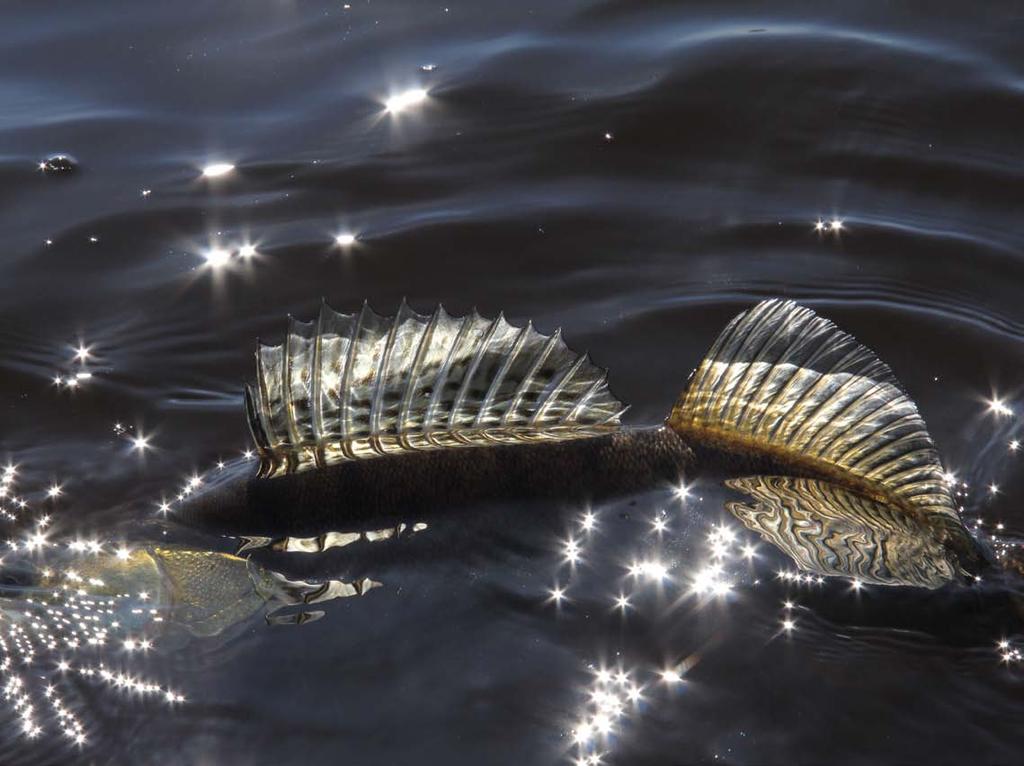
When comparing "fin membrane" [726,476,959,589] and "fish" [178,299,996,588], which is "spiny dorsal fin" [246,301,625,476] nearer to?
"fish" [178,299,996,588]

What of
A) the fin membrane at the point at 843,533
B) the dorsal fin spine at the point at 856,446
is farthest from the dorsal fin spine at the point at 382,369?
the dorsal fin spine at the point at 856,446

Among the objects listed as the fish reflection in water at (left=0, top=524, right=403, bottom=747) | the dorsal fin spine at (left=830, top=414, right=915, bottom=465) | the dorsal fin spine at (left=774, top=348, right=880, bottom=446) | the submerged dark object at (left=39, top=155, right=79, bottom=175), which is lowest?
the fish reflection in water at (left=0, top=524, right=403, bottom=747)

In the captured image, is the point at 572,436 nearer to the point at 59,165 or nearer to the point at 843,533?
the point at 843,533

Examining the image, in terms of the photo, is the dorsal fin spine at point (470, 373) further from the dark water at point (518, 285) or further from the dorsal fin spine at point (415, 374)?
the dark water at point (518, 285)

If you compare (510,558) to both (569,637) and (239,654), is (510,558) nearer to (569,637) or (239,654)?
(569,637)

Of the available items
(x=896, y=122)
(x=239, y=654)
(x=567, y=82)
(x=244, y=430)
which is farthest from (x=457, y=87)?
(x=239, y=654)

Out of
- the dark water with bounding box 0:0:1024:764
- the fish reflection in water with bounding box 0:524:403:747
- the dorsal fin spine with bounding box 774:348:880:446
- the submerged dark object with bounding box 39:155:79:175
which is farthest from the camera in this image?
A: the submerged dark object with bounding box 39:155:79:175

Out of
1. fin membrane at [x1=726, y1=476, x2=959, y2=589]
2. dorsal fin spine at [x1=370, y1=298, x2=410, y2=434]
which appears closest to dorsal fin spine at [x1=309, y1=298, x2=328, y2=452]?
dorsal fin spine at [x1=370, y1=298, x2=410, y2=434]
